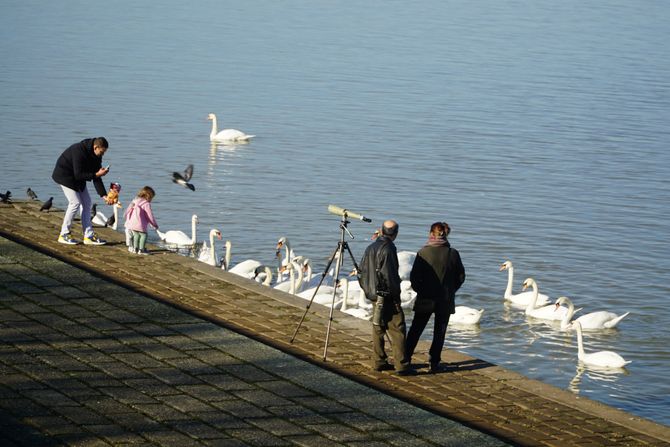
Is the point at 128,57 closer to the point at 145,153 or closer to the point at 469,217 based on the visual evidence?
the point at 145,153

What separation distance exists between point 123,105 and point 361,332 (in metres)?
25.1

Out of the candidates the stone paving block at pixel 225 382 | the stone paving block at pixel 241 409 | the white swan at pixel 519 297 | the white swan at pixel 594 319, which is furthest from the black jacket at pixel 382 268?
the white swan at pixel 519 297

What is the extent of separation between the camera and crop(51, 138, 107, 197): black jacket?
17.5 metres

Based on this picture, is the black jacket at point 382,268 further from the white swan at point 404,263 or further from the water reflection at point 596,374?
the white swan at point 404,263

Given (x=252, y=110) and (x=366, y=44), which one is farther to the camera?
(x=366, y=44)

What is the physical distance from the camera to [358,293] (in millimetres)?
21422

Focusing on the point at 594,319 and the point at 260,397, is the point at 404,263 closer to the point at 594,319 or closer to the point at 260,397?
the point at 594,319

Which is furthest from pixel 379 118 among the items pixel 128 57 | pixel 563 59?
pixel 563 59

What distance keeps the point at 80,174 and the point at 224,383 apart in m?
6.72

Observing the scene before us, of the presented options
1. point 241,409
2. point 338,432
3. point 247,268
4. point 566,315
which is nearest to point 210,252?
point 247,268

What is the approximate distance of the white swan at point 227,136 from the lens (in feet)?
112

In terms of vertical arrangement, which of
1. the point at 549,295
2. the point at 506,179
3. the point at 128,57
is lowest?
the point at 549,295

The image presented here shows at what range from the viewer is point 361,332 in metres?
14.5

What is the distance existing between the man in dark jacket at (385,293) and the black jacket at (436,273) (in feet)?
1.40
